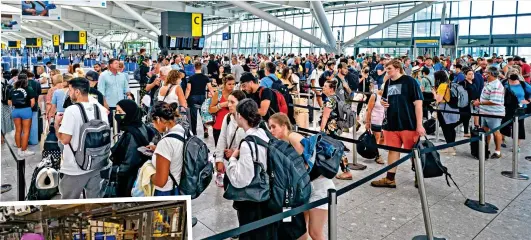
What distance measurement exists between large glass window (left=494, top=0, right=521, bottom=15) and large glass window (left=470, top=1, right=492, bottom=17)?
14.9 inches

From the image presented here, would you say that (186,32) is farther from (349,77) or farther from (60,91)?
(60,91)

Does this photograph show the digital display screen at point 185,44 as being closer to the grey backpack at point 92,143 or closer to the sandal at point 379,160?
Answer: the sandal at point 379,160

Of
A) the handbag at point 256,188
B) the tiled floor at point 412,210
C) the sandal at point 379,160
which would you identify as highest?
the handbag at point 256,188

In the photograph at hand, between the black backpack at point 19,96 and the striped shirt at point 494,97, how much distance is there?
7.85 metres

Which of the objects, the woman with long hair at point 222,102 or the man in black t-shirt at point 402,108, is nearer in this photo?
the man in black t-shirt at point 402,108

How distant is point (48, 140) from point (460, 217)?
4.73 meters

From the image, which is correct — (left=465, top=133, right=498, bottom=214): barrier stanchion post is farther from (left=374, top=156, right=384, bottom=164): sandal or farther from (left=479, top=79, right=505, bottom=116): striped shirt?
(left=479, top=79, right=505, bottom=116): striped shirt

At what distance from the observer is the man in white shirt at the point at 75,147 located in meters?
3.66

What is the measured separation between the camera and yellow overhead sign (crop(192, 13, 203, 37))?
1016 inches

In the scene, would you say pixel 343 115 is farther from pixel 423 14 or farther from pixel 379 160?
pixel 423 14

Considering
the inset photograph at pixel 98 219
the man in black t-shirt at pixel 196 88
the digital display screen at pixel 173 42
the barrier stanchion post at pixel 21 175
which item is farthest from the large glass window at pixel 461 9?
the inset photograph at pixel 98 219

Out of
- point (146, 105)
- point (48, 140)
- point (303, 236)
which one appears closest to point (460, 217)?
point (303, 236)

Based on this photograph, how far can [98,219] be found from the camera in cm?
161

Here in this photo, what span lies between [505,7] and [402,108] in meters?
24.1
